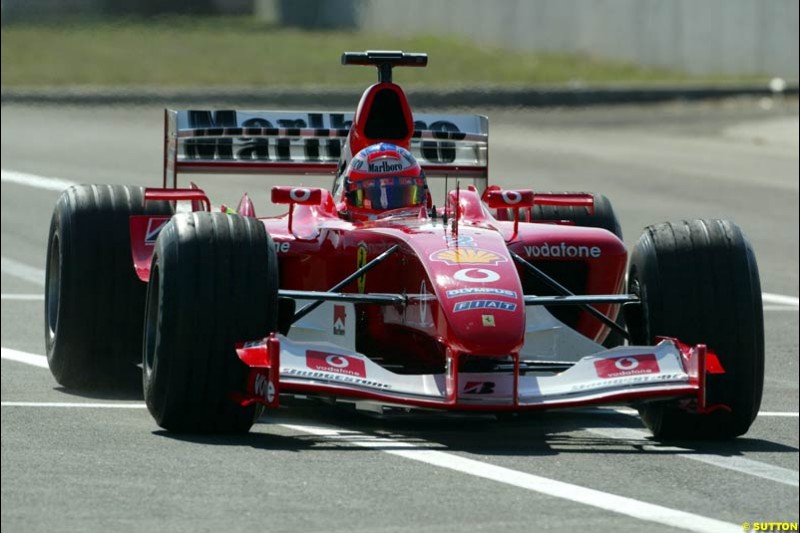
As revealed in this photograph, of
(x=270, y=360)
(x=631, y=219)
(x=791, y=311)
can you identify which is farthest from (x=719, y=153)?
(x=270, y=360)

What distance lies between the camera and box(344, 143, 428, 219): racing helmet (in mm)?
10531

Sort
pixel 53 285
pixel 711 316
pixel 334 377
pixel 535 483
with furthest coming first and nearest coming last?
1. pixel 53 285
2. pixel 711 316
3. pixel 334 377
4. pixel 535 483

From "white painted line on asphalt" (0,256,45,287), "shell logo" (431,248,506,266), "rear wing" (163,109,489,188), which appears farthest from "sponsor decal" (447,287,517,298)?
"white painted line on asphalt" (0,256,45,287)

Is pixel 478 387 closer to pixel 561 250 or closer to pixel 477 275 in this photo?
pixel 477 275

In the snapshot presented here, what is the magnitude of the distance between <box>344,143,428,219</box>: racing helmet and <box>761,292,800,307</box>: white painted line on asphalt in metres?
5.79

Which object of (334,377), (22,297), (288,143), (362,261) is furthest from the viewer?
(22,297)

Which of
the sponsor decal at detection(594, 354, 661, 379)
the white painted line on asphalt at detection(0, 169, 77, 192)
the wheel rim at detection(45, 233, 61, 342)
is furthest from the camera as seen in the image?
the white painted line on asphalt at detection(0, 169, 77, 192)

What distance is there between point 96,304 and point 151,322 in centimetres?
148

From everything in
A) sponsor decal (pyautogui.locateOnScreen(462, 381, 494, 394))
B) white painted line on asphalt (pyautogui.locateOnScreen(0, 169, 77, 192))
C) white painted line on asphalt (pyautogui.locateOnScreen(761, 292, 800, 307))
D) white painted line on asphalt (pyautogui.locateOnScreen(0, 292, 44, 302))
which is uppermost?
white painted line on asphalt (pyautogui.locateOnScreen(0, 169, 77, 192))

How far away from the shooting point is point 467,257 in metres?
9.12

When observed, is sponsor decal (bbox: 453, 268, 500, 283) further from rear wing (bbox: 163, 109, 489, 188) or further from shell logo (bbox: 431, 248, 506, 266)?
rear wing (bbox: 163, 109, 489, 188)

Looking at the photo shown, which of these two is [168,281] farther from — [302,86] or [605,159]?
[302,86]

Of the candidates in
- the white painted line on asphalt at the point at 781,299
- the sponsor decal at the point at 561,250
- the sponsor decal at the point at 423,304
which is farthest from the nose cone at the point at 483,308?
the white painted line on asphalt at the point at 781,299

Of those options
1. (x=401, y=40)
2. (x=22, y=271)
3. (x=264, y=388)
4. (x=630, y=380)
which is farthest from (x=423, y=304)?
(x=401, y=40)
